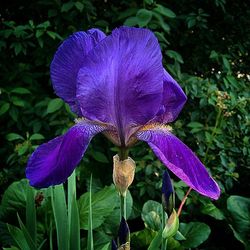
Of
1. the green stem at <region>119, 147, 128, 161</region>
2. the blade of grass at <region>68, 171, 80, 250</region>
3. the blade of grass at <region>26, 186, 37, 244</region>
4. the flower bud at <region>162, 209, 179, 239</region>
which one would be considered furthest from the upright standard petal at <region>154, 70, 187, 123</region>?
the blade of grass at <region>26, 186, 37, 244</region>

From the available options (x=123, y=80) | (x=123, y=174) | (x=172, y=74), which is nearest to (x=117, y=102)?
(x=123, y=80)

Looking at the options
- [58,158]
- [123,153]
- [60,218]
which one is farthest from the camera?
[60,218]

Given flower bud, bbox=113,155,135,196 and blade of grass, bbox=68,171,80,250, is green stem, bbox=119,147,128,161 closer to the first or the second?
flower bud, bbox=113,155,135,196

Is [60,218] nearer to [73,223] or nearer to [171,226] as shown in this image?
[73,223]

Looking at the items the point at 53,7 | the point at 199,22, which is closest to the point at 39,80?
the point at 53,7

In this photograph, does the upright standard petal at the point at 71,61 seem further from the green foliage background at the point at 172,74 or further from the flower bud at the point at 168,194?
the green foliage background at the point at 172,74

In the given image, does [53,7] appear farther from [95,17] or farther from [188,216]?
[188,216]
